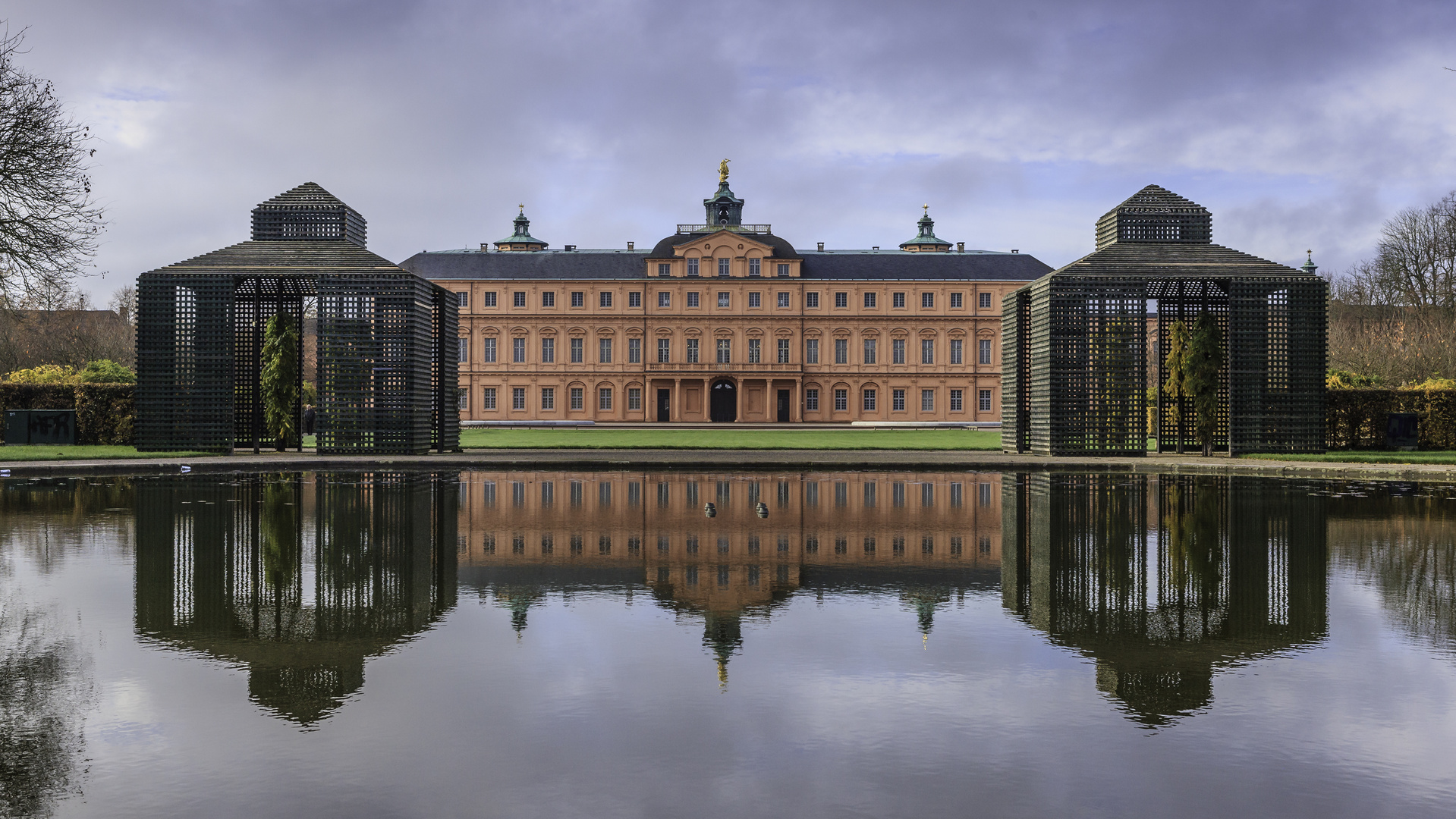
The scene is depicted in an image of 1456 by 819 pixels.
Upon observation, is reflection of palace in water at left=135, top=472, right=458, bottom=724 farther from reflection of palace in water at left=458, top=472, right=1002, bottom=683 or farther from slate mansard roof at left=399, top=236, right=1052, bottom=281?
slate mansard roof at left=399, top=236, right=1052, bottom=281

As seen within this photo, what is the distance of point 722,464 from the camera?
22359mm

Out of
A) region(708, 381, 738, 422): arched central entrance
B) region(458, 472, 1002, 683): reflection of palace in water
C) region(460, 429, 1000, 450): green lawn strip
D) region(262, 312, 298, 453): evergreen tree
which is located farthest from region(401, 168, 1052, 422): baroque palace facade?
region(458, 472, 1002, 683): reflection of palace in water

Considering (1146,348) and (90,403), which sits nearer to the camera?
(1146,348)

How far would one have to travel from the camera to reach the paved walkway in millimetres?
20297

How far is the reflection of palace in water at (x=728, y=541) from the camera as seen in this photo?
8.16m

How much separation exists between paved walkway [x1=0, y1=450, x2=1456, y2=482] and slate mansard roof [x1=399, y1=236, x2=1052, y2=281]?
49.4 m

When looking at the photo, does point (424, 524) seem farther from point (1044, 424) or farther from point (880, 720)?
point (1044, 424)

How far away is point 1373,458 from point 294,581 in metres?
23.2

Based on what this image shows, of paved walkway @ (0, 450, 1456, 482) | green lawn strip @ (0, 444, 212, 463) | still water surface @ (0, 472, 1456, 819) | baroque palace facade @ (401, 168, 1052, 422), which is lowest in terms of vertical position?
still water surface @ (0, 472, 1456, 819)

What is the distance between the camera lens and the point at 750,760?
4.29 metres

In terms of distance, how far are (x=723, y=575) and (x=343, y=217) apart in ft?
65.2

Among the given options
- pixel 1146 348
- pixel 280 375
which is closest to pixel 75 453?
pixel 280 375

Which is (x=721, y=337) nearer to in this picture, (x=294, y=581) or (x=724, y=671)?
(x=294, y=581)

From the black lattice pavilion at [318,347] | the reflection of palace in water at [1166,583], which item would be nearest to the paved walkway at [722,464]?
the black lattice pavilion at [318,347]
